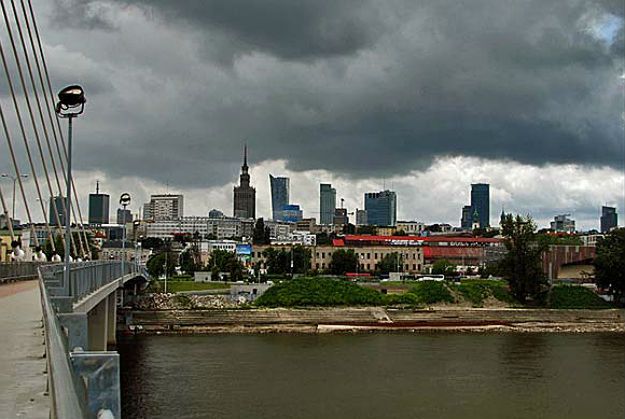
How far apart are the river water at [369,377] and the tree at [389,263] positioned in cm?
6975

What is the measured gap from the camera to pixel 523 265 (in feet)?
257

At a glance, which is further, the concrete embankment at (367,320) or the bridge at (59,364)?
the concrete embankment at (367,320)

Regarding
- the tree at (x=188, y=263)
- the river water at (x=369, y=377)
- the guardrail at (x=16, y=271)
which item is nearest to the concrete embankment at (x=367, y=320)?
the river water at (x=369, y=377)

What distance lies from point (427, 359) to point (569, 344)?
49.9 ft

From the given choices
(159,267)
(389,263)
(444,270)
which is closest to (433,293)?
(444,270)

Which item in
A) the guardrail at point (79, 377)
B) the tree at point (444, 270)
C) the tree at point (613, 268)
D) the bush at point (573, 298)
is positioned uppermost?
the guardrail at point (79, 377)

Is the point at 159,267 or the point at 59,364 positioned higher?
the point at 59,364

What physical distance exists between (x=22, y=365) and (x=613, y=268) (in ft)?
247

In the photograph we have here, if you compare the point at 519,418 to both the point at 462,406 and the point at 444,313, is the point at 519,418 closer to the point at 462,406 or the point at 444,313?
the point at 462,406

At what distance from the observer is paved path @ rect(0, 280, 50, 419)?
310 inches

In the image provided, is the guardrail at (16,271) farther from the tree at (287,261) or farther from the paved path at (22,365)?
the tree at (287,261)

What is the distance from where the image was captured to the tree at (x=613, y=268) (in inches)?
3095

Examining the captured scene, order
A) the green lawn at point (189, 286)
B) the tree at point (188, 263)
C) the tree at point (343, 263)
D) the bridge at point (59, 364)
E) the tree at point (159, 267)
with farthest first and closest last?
1. the tree at point (188, 263)
2. the tree at point (343, 263)
3. the tree at point (159, 267)
4. the green lawn at point (189, 286)
5. the bridge at point (59, 364)

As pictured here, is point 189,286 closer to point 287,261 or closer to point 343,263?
point 287,261
